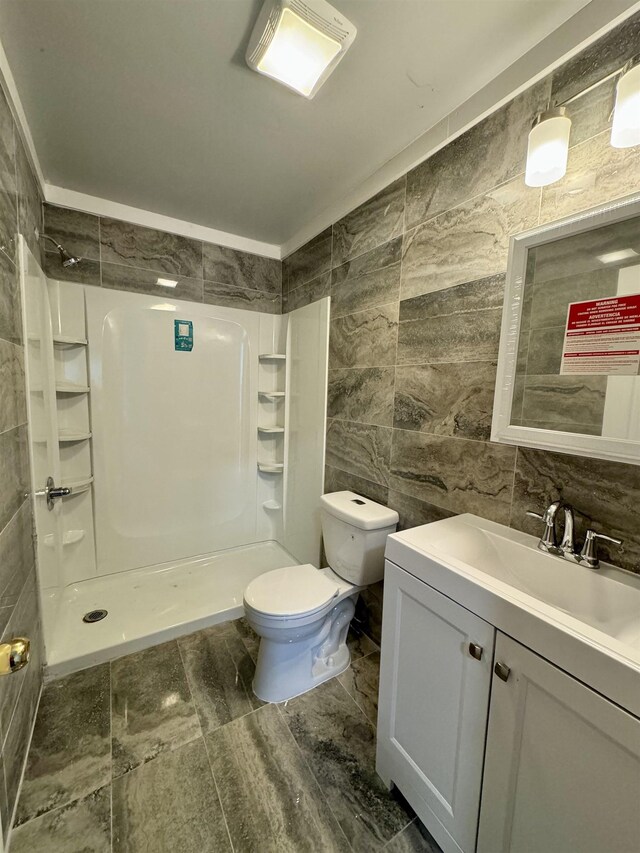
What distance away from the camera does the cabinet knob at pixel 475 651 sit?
785 millimetres

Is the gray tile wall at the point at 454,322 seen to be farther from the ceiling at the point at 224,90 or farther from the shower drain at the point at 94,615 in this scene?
the shower drain at the point at 94,615

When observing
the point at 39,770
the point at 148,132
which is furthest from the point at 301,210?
the point at 39,770

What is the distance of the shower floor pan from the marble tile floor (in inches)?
3.6

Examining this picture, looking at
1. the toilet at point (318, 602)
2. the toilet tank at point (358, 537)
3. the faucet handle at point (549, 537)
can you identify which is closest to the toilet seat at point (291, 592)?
the toilet at point (318, 602)

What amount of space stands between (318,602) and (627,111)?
1.76 m

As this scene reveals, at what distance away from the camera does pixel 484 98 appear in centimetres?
118

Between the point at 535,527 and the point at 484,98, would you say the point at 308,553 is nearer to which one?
the point at 535,527

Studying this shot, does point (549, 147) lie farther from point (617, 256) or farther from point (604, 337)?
point (604, 337)

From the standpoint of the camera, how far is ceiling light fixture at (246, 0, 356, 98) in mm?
938

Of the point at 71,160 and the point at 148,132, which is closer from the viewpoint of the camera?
the point at 148,132

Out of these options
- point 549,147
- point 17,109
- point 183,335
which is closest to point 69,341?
point 183,335

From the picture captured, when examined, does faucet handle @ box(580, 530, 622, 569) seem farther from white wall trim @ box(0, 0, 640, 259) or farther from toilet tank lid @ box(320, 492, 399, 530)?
white wall trim @ box(0, 0, 640, 259)

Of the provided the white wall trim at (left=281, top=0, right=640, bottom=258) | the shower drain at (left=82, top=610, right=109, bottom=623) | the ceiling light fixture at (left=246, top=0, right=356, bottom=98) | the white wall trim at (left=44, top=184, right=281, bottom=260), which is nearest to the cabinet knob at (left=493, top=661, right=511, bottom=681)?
the white wall trim at (left=281, top=0, right=640, bottom=258)

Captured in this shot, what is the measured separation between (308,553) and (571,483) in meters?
1.67
